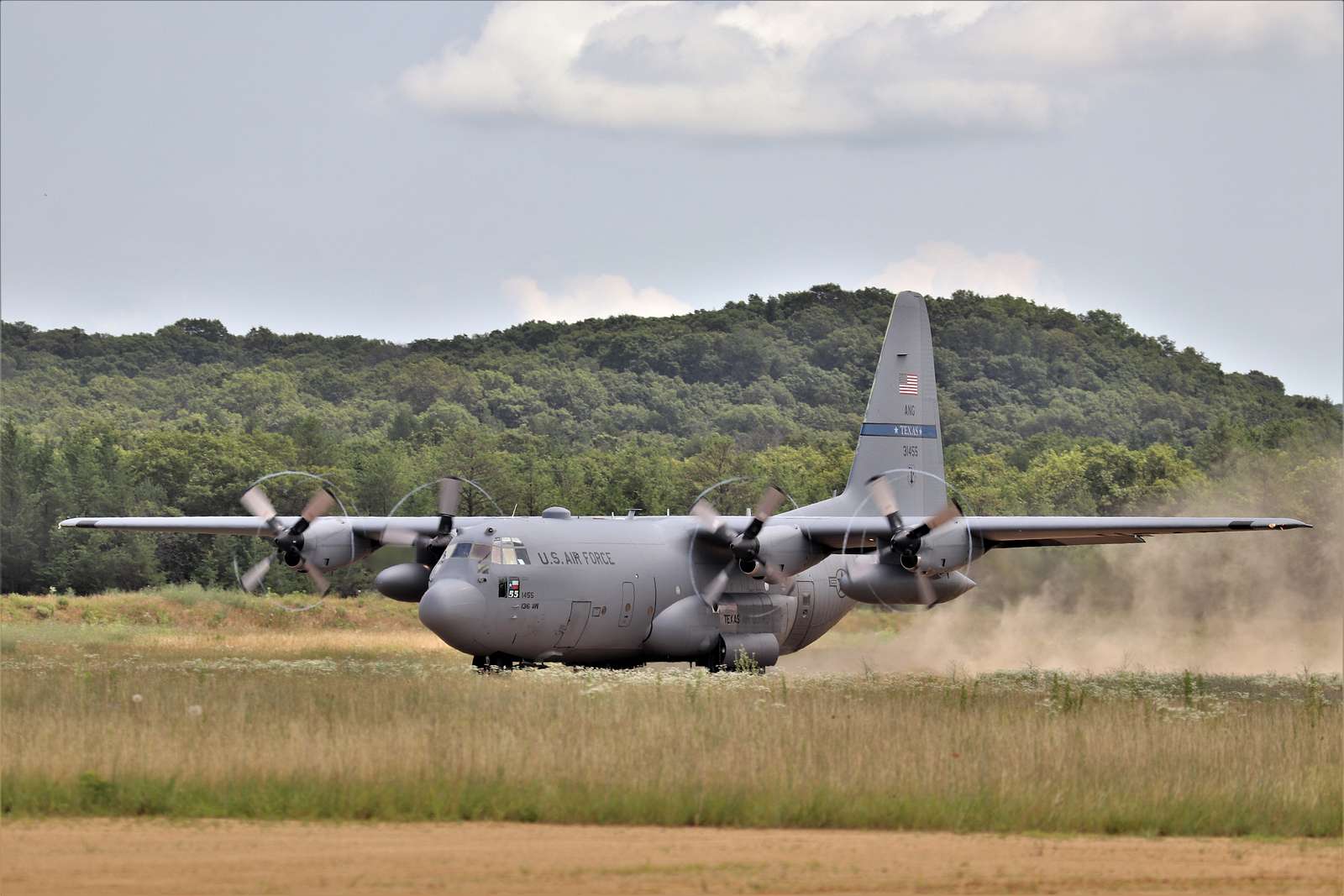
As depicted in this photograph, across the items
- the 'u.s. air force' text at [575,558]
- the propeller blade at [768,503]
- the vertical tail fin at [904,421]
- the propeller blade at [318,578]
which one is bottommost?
the propeller blade at [318,578]

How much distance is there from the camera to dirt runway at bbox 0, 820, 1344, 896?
11.4m

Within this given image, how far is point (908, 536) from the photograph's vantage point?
25.8 meters

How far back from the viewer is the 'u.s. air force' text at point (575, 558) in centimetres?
2530

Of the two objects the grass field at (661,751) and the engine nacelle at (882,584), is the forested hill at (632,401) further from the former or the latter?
the grass field at (661,751)

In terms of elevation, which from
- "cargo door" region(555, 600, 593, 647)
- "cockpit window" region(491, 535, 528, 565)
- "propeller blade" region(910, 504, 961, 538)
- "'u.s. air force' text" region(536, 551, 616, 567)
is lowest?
"cargo door" region(555, 600, 593, 647)

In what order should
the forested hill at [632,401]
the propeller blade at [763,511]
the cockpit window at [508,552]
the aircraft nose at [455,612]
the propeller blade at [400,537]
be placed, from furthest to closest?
the forested hill at [632,401], the propeller blade at [400,537], the propeller blade at [763,511], the cockpit window at [508,552], the aircraft nose at [455,612]

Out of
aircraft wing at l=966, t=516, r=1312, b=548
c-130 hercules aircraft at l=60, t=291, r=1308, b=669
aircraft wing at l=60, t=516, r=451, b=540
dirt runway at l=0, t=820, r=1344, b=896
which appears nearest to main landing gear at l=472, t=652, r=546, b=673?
c-130 hercules aircraft at l=60, t=291, r=1308, b=669

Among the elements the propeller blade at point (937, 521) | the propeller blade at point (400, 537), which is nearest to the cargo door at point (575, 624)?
the propeller blade at point (400, 537)

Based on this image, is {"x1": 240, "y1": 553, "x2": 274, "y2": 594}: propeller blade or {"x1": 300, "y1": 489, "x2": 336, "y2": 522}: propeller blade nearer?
{"x1": 240, "y1": 553, "x2": 274, "y2": 594}: propeller blade

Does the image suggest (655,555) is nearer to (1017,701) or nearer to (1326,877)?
(1017,701)

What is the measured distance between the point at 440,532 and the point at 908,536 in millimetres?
8033

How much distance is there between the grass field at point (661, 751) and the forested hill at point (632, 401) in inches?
1502

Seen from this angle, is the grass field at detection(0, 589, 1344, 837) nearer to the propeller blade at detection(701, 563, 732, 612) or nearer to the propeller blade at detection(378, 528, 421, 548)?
the propeller blade at detection(701, 563, 732, 612)

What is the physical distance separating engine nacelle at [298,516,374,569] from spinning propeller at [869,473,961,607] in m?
9.08
